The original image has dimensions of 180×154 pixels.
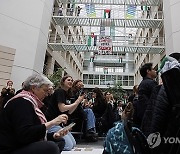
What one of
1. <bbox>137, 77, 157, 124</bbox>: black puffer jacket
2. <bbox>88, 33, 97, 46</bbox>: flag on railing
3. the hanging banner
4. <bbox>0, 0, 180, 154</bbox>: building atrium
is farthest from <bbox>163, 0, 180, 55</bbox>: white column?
<bbox>137, 77, 157, 124</bbox>: black puffer jacket

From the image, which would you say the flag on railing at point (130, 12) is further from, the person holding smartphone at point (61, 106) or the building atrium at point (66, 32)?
the person holding smartphone at point (61, 106)

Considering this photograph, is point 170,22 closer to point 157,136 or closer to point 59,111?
point 59,111

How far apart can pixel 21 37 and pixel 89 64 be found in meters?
26.7

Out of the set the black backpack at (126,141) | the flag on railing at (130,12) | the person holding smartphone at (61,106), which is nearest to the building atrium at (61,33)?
the flag on railing at (130,12)

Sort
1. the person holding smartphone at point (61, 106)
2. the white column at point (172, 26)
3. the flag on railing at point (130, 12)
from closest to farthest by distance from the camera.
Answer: the person holding smartphone at point (61, 106)
the white column at point (172, 26)
the flag on railing at point (130, 12)

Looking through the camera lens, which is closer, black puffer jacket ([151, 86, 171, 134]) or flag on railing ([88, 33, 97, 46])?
black puffer jacket ([151, 86, 171, 134])

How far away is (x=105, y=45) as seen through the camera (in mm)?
14305

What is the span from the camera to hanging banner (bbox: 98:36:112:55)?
46.3 feet

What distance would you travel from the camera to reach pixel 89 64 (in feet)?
121

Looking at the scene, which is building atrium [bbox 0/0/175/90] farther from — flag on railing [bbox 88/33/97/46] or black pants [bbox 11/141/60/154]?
black pants [bbox 11/141/60/154]

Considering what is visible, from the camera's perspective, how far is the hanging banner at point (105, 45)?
46.3ft

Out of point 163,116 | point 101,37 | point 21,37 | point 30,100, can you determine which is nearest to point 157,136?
point 163,116

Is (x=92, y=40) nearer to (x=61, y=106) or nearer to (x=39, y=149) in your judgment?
(x=61, y=106)

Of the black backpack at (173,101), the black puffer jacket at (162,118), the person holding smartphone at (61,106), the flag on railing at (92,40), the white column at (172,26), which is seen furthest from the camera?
the flag on railing at (92,40)
